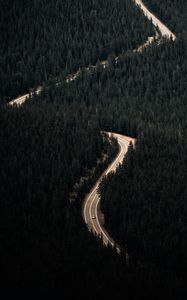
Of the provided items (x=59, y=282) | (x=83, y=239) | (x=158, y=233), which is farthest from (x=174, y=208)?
(x=59, y=282)

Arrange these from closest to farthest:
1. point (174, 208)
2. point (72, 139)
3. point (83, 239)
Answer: point (83, 239)
point (174, 208)
point (72, 139)

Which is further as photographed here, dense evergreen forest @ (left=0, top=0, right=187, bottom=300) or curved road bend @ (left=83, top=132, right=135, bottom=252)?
curved road bend @ (left=83, top=132, right=135, bottom=252)

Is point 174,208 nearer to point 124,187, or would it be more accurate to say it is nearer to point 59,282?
point 124,187

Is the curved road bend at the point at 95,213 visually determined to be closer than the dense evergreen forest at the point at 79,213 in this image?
No

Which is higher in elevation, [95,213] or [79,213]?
[79,213]

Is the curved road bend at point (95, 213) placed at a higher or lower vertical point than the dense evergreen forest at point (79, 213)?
lower

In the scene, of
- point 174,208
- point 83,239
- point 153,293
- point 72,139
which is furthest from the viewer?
point 72,139

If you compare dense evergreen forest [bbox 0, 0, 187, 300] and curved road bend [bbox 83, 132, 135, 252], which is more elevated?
dense evergreen forest [bbox 0, 0, 187, 300]

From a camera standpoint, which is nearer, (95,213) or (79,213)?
(79,213)

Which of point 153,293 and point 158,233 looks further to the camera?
point 158,233
